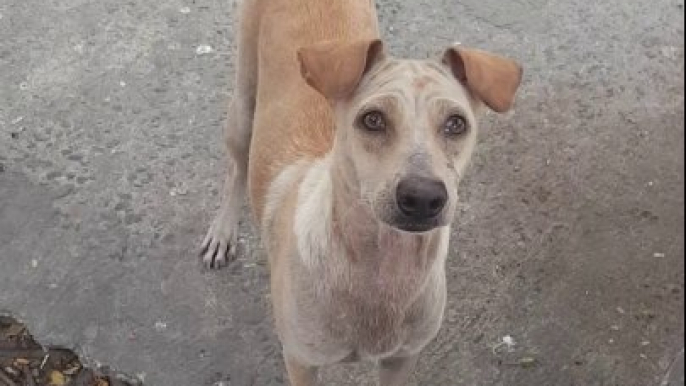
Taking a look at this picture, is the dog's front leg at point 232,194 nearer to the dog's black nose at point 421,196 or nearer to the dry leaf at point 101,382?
the dry leaf at point 101,382

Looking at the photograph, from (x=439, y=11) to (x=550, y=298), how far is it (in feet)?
6.02

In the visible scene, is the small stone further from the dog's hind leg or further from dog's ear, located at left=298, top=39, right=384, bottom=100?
dog's ear, located at left=298, top=39, right=384, bottom=100

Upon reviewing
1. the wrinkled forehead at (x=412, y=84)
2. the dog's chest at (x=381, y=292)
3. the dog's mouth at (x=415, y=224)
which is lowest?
the dog's chest at (x=381, y=292)

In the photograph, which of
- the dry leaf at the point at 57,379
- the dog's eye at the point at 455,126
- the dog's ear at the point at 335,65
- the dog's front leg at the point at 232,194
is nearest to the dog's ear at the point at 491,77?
the dog's eye at the point at 455,126

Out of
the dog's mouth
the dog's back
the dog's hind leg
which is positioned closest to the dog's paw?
the dog's hind leg

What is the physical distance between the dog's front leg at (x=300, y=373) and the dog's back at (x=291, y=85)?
63 cm

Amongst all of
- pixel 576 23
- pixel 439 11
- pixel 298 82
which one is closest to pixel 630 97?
pixel 576 23

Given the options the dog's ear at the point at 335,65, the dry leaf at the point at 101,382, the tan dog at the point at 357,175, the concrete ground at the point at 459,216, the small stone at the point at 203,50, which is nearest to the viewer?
the tan dog at the point at 357,175

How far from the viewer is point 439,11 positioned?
5617 mm

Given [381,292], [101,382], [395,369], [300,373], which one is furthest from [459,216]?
[101,382]

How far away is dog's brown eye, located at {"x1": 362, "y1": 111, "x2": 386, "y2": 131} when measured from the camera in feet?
9.85

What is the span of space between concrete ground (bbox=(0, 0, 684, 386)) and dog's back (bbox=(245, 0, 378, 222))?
0.74m

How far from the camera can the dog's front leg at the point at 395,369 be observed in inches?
143

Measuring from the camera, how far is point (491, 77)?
3.09 m
